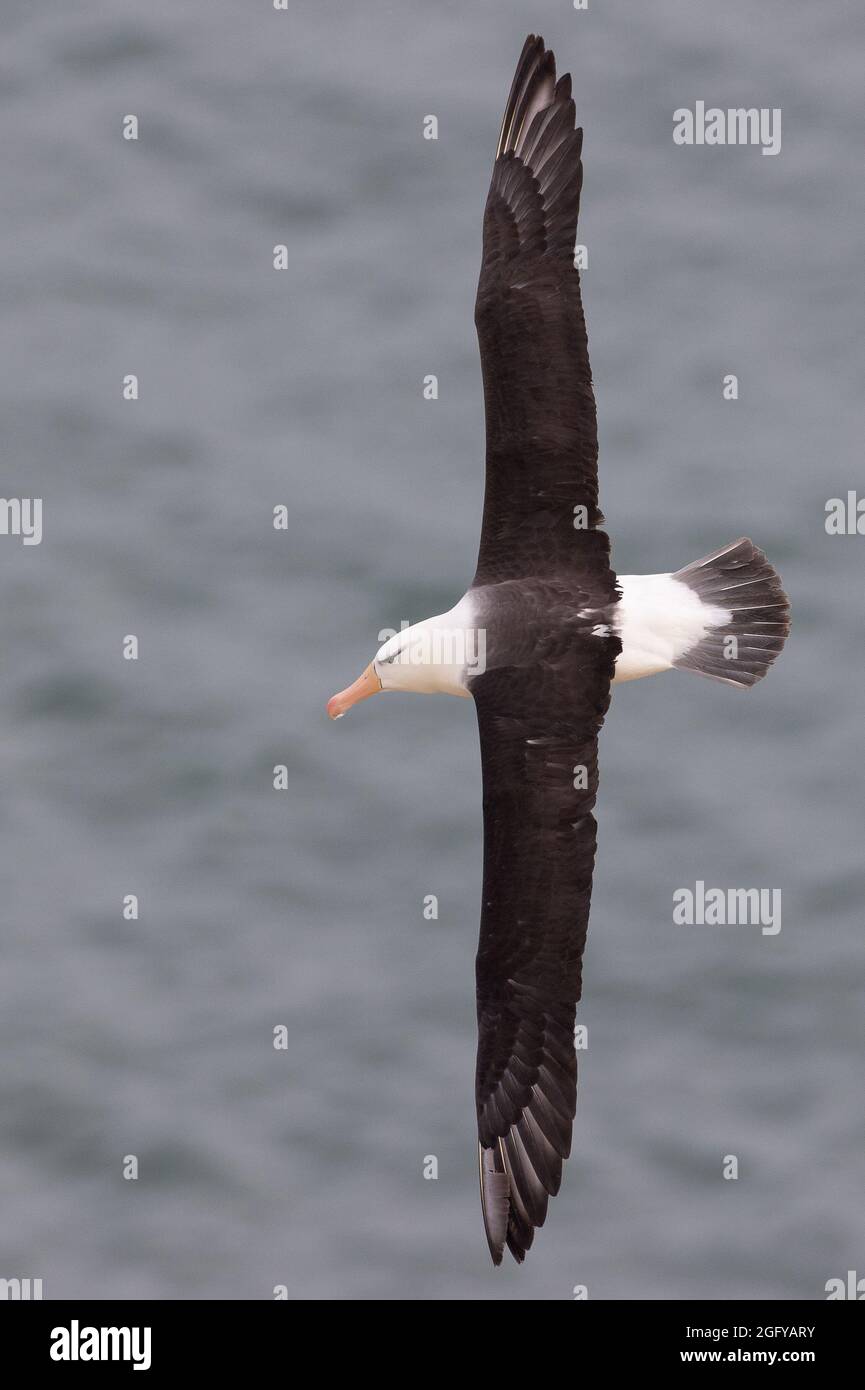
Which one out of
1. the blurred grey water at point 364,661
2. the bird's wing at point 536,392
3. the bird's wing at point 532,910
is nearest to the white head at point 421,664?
the bird's wing at point 532,910

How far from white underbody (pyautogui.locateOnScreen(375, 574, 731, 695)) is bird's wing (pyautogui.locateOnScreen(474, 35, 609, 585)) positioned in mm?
338

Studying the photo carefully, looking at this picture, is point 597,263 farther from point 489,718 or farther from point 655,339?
point 489,718

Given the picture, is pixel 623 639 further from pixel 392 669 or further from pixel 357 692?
pixel 357 692

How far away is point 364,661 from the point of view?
760 inches

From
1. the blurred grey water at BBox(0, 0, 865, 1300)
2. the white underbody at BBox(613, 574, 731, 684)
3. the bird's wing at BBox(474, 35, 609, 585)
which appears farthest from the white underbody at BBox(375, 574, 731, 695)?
the blurred grey water at BBox(0, 0, 865, 1300)

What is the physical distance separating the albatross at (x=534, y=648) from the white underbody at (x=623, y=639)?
0.03 feet

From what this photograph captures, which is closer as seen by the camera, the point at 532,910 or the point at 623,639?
the point at 532,910

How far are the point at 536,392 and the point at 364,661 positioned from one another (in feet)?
19.6

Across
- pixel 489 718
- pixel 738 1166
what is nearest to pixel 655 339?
pixel 738 1166

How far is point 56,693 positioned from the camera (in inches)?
764

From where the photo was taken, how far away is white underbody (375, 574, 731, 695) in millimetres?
13516

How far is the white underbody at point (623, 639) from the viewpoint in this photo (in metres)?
13.5

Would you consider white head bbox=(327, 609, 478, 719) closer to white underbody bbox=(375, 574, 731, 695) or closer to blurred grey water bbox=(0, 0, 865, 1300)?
white underbody bbox=(375, 574, 731, 695)

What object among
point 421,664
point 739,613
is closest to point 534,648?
point 421,664
